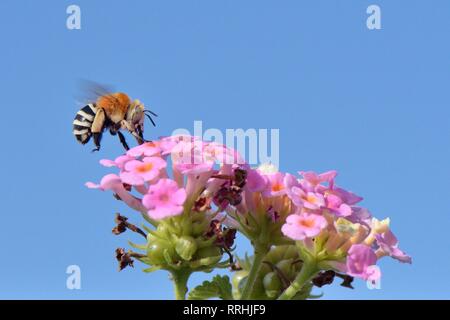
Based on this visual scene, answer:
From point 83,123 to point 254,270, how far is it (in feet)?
8.59

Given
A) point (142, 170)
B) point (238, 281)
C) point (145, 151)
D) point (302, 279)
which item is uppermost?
point (145, 151)

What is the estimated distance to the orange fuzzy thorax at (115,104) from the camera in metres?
6.83

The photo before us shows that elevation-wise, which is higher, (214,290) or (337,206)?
(337,206)

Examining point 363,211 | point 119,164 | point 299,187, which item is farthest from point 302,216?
point 119,164

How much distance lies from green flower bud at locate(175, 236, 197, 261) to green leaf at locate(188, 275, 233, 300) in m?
0.37

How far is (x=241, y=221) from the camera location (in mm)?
4941

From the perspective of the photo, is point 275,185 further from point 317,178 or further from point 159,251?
point 159,251

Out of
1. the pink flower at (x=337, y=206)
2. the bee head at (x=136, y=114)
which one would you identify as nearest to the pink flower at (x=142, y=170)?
the pink flower at (x=337, y=206)

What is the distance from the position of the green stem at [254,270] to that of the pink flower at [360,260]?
65 cm

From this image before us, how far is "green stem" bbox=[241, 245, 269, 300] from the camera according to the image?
16.0ft

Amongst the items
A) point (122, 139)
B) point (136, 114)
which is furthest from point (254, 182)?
point (136, 114)

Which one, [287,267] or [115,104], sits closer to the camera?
[287,267]

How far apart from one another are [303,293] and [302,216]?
0.65 meters
